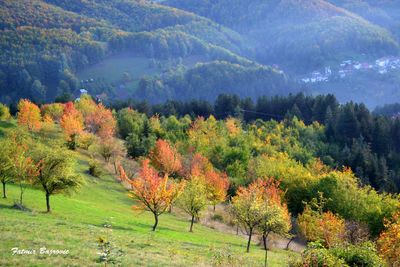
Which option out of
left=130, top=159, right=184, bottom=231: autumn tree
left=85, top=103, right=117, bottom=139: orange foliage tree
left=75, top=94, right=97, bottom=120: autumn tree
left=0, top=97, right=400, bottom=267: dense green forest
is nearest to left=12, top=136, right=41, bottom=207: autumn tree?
left=0, top=97, right=400, bottom=267: dense green forest

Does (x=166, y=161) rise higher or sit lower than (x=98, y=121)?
lower

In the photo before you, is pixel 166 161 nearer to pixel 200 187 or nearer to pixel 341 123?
pixel 200 187

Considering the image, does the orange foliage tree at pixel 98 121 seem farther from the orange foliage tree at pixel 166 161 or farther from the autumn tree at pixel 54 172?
the autumn tree at pixel 54 172

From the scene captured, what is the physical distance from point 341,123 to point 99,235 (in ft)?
384

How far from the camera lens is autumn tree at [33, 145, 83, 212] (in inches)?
1794

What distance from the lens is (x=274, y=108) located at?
170 metres

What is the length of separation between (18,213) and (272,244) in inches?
1238

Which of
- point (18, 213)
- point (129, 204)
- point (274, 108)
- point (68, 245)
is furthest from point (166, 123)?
point (68, 245)

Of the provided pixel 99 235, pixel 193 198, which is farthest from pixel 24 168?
pixel 193 198

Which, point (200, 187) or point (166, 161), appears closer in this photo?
point (200, 187)

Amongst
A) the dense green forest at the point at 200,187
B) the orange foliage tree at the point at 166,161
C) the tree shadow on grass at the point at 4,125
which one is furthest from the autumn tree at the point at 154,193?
the tree shadow on grass at the point at 4,125

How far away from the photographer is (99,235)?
33.7 meters

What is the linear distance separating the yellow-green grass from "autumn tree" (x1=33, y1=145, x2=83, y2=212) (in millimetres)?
2537

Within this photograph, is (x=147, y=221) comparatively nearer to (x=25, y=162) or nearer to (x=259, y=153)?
(x=25, y=162)
